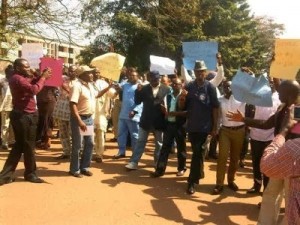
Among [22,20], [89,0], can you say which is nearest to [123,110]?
[22,20]

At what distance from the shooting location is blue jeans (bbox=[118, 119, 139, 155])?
27.0 ft

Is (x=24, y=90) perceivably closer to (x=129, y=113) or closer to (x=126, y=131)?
(x=129, y=113)

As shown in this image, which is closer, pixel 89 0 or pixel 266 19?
pixel 89 0

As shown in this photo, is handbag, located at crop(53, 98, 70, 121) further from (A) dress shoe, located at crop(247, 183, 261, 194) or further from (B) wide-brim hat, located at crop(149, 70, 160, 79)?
(A) dress shoe, located at crop(247, 183, 261, 194)

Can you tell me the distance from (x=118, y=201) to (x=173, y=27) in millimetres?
21558

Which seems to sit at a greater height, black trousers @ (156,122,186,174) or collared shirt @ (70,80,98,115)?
collared shirt @ (70,80,98,115)

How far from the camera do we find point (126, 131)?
8.46m

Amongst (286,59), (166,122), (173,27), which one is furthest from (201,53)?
(173,27)

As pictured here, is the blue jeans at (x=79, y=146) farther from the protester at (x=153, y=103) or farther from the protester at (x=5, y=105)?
the protester at (x=5, y=105)

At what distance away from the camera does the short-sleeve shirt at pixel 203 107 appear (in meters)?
6.20

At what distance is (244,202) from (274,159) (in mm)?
4148

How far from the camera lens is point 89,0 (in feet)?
41.9

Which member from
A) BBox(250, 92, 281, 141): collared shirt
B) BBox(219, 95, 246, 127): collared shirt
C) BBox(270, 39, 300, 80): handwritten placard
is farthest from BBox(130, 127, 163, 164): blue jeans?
BBox(270, 39, 300, 80): handwritten placard

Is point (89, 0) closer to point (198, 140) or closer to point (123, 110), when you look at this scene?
point (123, 110)
